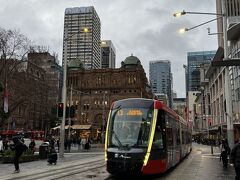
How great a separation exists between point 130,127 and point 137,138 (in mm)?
610

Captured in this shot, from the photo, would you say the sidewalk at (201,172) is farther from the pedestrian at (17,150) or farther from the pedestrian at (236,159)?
the pedestrian at (17,150)

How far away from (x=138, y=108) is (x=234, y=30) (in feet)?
152

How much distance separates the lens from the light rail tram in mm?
14023

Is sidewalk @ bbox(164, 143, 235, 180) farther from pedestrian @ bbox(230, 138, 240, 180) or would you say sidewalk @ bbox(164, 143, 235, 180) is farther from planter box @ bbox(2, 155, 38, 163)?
planter box @ bbox(2, 155, 38, 163)

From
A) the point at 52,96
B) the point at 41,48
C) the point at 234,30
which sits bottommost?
the point at 52,96

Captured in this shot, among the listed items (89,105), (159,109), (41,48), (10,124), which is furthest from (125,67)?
(159,109)

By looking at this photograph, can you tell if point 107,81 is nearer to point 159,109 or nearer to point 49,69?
point 49,69

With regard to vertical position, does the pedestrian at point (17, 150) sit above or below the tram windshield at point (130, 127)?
below

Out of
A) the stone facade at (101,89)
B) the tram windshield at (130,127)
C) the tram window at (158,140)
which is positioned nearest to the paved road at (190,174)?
the tram window at (158,140)

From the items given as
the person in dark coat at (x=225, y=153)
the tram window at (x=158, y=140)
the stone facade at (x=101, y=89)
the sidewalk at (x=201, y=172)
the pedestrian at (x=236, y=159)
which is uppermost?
the stone facade at (x=101, y=89)

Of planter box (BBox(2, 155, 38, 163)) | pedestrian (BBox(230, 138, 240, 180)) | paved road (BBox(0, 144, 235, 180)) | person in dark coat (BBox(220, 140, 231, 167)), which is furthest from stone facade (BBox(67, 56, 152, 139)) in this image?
pedestrian (BBox(230, 138, 240, 180))

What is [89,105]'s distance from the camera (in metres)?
102

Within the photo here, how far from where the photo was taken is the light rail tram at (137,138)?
1402cm

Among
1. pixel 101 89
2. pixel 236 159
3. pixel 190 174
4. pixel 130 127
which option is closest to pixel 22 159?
pixel 130 127
